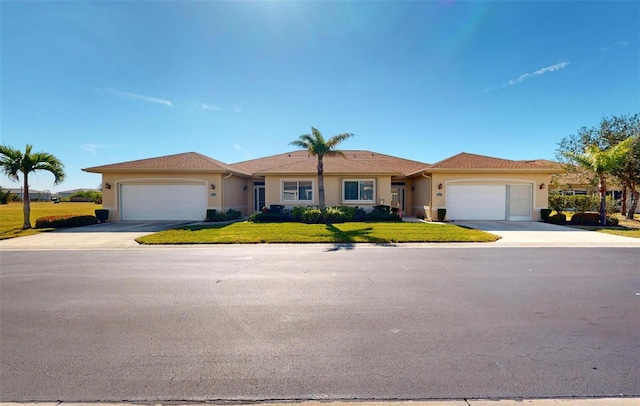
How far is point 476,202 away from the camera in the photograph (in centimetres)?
1741

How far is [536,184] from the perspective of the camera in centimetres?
1723

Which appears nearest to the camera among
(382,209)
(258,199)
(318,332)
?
(318,332)

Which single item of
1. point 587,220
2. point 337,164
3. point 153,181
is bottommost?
point 587,220

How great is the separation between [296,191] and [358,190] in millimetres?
4006

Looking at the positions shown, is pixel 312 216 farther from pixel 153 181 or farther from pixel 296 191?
pixel 153 181

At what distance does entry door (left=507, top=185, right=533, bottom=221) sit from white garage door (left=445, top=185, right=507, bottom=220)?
35 centimetres

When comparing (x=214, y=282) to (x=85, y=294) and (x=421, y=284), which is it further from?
(x=421, y=284)

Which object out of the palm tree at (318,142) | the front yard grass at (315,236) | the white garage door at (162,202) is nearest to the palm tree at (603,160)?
the front yard grass at (315,236)

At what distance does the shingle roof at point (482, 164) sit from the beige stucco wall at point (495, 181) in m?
0.46

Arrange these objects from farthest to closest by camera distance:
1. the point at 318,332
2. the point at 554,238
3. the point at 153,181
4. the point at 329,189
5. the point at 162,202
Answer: the point at 329,189 → the point at 162,202 → the point at 153,181 → the point at 554,238 → the point at 318,332

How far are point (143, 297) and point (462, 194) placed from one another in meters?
17.3

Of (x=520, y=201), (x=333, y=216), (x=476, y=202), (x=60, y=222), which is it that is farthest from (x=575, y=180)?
(x=60, y=222)

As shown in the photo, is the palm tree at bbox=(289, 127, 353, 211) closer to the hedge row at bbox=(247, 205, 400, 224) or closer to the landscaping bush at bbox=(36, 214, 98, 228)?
the hedge row at bbox=(247, 205, 400, 224)

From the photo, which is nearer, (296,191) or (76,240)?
(76,240)
